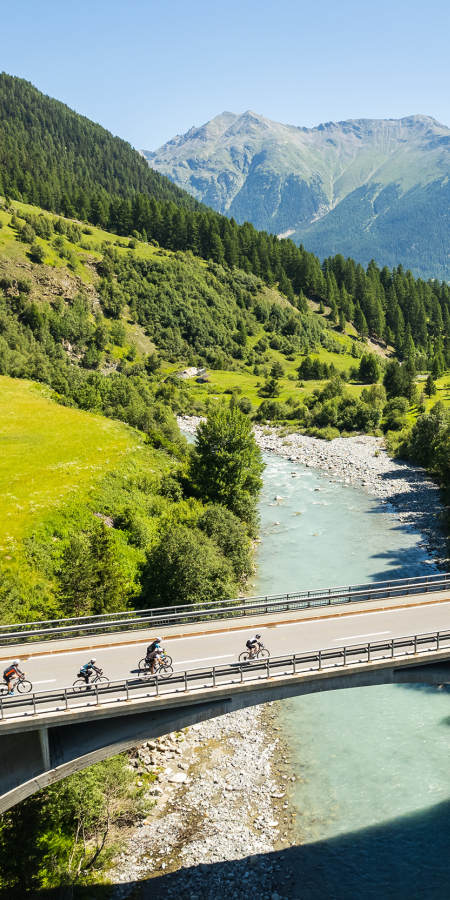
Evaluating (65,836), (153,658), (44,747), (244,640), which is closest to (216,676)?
(153,658)

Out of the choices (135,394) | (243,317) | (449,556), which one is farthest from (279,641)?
(243,317)

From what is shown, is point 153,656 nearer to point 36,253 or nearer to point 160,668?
point 160,668

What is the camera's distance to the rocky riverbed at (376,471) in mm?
63456

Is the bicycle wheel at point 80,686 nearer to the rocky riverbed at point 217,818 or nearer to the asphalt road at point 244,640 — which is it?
the asphalt road at point 244,640

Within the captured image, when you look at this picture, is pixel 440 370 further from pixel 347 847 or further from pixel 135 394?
pixel 347 847

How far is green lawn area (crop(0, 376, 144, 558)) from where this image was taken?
157 feet

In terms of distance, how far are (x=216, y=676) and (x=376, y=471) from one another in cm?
6699

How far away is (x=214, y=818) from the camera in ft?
88.8

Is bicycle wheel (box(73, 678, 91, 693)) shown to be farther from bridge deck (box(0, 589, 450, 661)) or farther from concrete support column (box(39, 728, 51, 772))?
bridge deck (box(0, 589, 450, 661))

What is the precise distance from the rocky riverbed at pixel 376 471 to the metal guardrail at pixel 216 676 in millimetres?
28901

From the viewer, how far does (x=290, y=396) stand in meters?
129

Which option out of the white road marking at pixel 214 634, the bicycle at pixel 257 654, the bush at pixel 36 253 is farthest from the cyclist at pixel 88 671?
the bush at pixel 36 253

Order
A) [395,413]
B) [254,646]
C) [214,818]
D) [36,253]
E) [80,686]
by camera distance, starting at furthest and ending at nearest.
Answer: [36,253] < [395,413] < [214,818] < [254,646] < [80,686]

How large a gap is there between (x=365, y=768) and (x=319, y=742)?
9.75 ft
